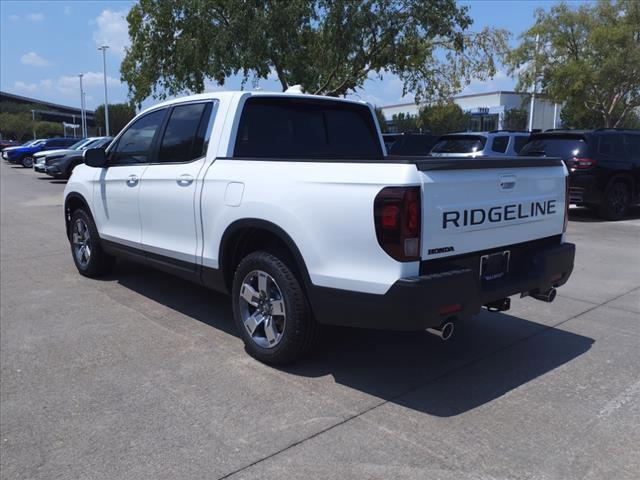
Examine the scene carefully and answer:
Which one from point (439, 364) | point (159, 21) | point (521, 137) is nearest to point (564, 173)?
point (439, 364)

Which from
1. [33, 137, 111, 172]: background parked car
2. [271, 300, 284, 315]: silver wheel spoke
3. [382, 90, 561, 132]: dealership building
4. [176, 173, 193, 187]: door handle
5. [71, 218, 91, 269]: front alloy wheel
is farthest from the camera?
[382, 90, 561, 132]: dealership building

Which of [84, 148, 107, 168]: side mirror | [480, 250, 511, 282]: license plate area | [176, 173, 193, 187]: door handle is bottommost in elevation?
[480, 250, 511, 282]: license plate area

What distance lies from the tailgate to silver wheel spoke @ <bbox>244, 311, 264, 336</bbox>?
4.69ft

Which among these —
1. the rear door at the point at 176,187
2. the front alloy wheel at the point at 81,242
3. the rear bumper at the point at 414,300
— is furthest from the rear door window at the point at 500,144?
the rear bumper at the point at 414,300

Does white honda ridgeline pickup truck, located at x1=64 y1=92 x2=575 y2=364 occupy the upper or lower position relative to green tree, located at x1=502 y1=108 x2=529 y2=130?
lower

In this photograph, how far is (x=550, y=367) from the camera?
411cm

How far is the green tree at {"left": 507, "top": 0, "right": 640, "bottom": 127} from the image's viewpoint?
2453 centimetres

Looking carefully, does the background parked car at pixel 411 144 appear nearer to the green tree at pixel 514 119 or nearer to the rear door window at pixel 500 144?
the rear door window at pixel 500 144

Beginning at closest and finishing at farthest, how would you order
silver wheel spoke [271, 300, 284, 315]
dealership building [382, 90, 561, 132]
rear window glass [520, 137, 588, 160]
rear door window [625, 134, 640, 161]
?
silver wheel spoke [271, 300, 284, 315] < rear window glass [520, 137, 588, 160] < rear door window [625, 134, 640, 161] < dealership building [382, 90, 561, 132]

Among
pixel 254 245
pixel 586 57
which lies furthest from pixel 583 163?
pixel 586 57

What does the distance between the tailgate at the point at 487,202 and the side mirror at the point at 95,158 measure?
12.7 feet

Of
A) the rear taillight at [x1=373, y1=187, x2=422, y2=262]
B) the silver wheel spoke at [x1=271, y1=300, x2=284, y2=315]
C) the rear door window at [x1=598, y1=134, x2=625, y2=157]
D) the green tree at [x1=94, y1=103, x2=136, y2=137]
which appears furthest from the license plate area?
the green tree at [x1=94, y1=103, x2=136, y2=137]

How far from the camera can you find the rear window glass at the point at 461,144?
12.4 m

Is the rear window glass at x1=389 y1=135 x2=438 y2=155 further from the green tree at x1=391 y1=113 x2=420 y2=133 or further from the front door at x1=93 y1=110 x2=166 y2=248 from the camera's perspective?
the green tree at x1=391 y1=113 x2=420 y2=133
